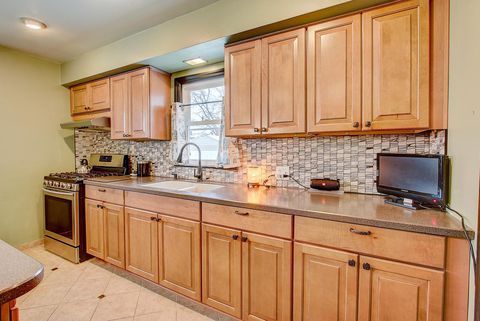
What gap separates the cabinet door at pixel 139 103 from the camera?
253 cm

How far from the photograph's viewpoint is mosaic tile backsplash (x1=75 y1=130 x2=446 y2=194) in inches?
64.7

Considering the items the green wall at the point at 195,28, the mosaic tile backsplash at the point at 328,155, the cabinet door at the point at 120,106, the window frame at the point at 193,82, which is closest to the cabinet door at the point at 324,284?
the mosaic tile backsplash at the point at 328,155

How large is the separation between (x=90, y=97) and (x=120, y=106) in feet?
2.13

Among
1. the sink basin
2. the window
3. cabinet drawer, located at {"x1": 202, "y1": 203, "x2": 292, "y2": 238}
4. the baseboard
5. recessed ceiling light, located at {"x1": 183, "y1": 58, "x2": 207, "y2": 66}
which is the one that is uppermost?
recessed ceiling light, located at {"x1": 183, "y1": 58, "x2": 207, "y2": 66}

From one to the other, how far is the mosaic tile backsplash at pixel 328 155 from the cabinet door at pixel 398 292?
70cm

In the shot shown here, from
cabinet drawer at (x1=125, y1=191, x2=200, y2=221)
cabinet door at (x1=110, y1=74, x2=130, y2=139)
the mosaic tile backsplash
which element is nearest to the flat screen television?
the mosaic tile backsplash

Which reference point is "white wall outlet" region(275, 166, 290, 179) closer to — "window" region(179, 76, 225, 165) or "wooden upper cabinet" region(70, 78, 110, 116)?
"window" region(179, 76, 225, 165)

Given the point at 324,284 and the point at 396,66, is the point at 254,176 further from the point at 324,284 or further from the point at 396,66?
the point at 396,66

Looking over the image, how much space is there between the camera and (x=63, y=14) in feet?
6.77

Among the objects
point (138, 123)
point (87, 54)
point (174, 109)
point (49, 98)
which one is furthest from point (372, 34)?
point (49, 98)

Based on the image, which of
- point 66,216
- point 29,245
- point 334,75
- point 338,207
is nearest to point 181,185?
point 66,216

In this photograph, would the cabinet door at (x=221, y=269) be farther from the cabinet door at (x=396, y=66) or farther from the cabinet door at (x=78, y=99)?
the cabinet door at (x=78, y=99)

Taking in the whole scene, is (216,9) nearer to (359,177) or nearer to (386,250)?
(359,177)

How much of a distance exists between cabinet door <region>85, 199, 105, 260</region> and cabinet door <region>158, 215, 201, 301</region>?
2.85 feet
